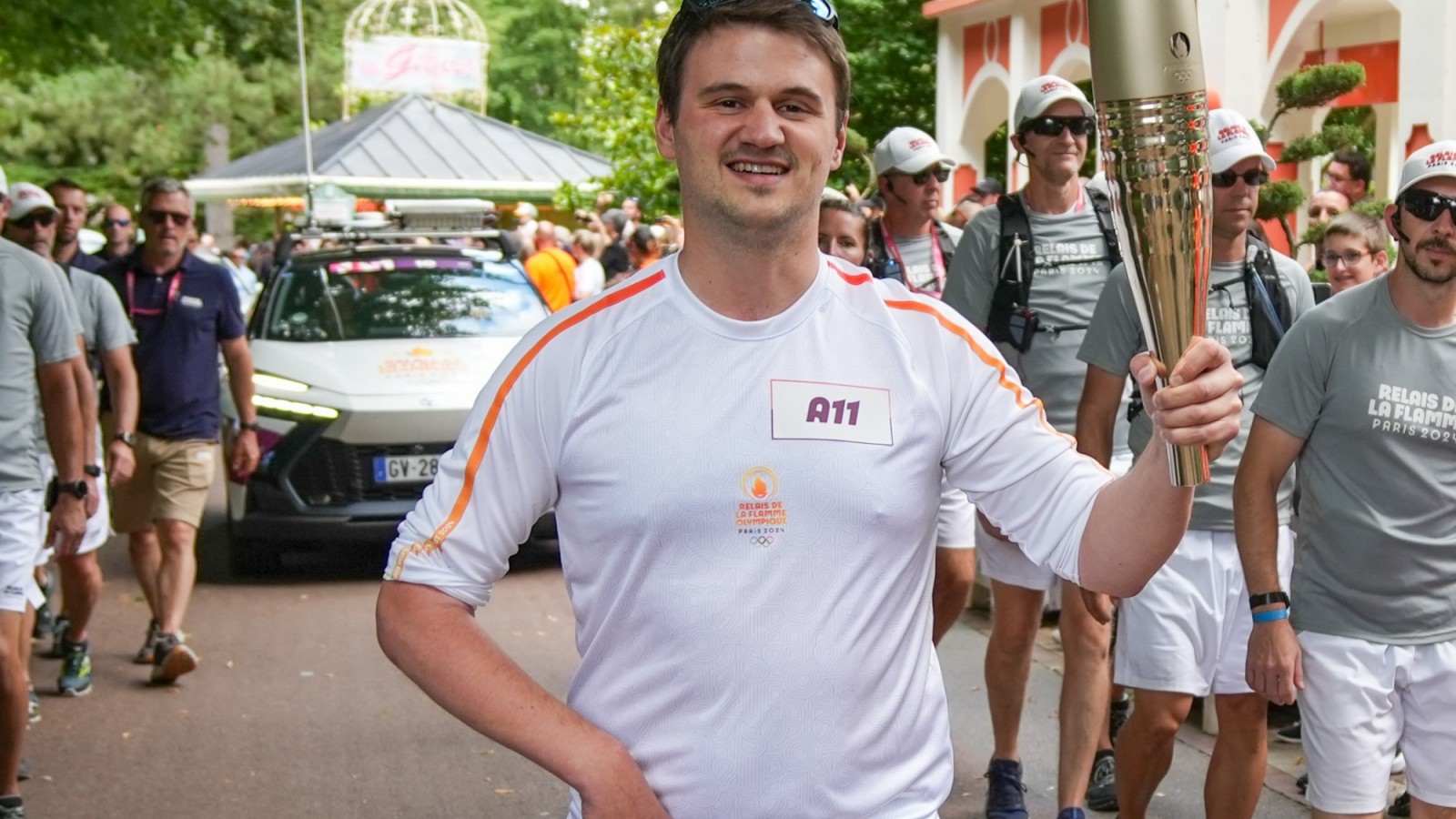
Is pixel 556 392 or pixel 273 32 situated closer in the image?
pixel 556 392

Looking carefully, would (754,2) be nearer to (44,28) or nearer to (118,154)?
(44,28)

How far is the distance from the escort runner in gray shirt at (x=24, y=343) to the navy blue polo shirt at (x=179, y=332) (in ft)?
8.50

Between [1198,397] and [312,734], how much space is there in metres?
6.07

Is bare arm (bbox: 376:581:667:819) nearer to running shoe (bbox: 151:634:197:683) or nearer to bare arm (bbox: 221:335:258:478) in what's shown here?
running shoe (bbox: 151:634:197:683)

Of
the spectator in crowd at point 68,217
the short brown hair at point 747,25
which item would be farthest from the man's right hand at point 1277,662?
the spectator in crowd at point 68,217

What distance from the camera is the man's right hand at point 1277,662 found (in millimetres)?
4480

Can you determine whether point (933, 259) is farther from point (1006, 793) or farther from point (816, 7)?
point (816, 7)

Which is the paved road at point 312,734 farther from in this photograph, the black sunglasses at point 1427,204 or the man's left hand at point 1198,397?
the man's left hand at point 1198,397

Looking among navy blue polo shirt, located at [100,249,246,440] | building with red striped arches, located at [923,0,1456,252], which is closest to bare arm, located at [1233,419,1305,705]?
navy blue polo shirt, located at [100,249,246,440]

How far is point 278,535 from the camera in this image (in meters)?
10.8

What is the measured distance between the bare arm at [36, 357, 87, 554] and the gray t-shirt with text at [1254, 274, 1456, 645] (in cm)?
418

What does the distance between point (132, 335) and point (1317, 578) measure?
225 inches

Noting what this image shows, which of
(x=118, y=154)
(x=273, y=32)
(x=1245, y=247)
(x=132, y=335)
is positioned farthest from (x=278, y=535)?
(x=118, y=154)

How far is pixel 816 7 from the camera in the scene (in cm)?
266
